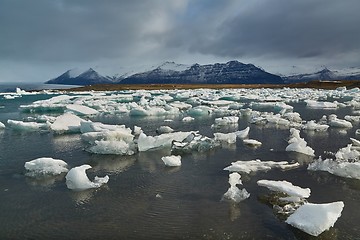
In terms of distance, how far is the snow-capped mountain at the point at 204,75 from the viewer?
169 metres

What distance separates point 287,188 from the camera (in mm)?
5641

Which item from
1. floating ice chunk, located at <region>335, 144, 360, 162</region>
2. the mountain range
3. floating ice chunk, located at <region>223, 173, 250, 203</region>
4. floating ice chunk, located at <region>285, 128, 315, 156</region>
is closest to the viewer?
floating ice chunk, located at <region>223, 173, 250, 203</region>

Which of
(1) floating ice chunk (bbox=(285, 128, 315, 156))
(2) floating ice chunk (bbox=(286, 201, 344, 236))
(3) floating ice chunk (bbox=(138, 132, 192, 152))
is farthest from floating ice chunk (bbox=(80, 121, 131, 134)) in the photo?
(2) floating ice chunk (bbox=(286, 201, 344, 236))

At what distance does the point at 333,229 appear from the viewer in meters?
4.56

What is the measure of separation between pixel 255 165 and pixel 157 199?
2.61 m

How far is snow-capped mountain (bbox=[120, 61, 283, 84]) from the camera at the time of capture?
16938 cm

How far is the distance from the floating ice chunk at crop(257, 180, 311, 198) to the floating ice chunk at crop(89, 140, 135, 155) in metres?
3.77

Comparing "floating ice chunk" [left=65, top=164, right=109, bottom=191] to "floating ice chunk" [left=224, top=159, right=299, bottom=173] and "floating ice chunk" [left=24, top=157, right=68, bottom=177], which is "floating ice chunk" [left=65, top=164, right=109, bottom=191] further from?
"floating ice chunk" [left=224, top=159, right=299, bottom=173]

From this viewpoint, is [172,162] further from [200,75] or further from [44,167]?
[200,75]

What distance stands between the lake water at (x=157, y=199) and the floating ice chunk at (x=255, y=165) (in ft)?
0.65

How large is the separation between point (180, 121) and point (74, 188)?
9.08 metres

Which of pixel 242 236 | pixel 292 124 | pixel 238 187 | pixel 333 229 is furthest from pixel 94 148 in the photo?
pixel 292 124

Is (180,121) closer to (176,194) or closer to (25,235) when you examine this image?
(176,194)

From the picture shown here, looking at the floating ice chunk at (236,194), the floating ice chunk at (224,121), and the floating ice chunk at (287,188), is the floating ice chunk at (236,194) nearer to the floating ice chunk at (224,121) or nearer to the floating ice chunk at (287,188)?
the floating ice chunk at (287,188)
